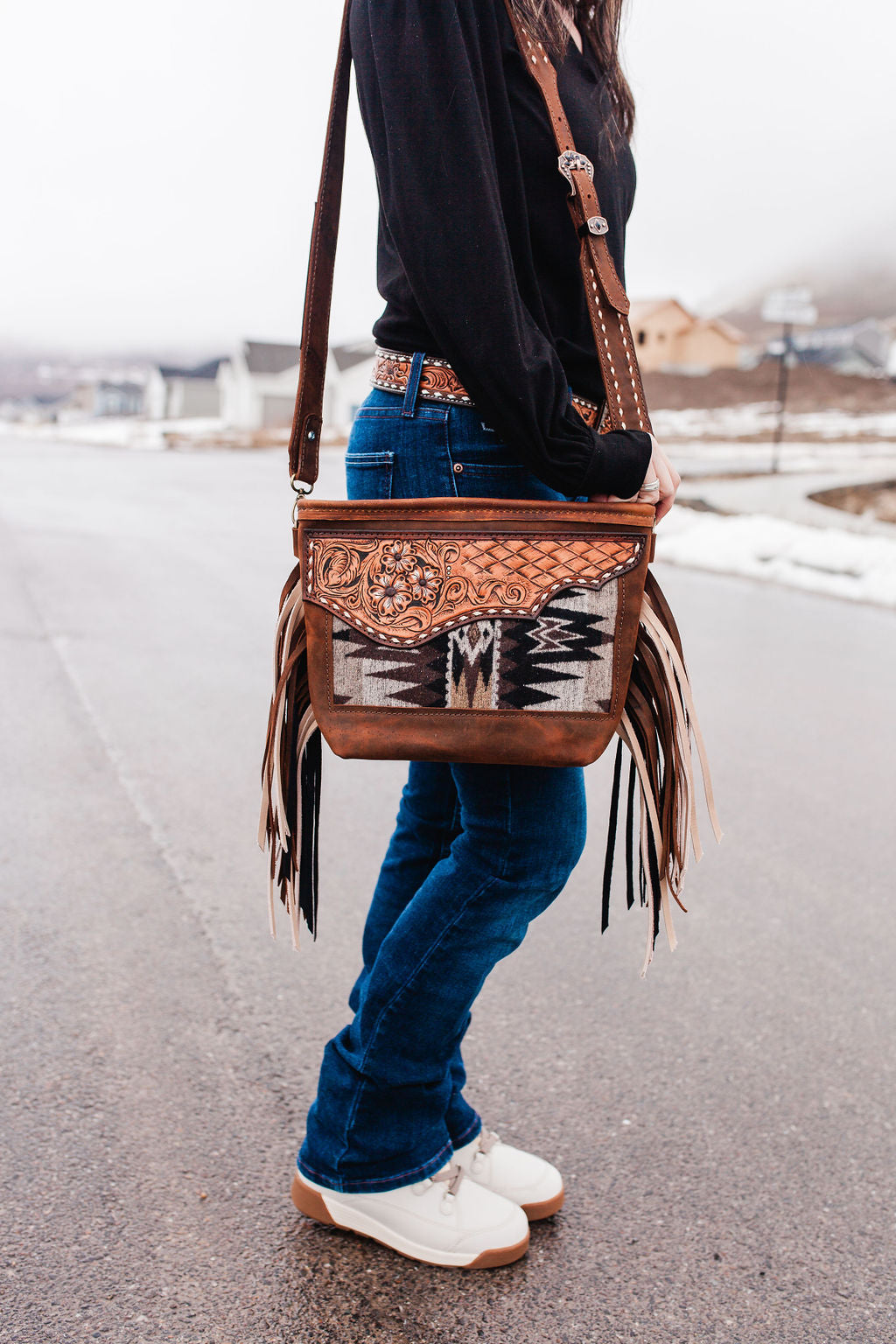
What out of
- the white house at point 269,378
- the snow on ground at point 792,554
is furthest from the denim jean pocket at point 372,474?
the white house at point 269,378

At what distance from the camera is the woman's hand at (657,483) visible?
4.48 feet

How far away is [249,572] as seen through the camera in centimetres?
816

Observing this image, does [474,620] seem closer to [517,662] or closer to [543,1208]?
[517,662]

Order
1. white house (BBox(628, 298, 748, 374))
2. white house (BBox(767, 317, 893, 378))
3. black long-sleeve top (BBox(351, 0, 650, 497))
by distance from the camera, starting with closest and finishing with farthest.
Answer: black long-sleeve top (BBox(351, 0, 650, 497))
white house (BBox(628, 298, 748, 374))
white house (BBox(767, 317, 893, 378))

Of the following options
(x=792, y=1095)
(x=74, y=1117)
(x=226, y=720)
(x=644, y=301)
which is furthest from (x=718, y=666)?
(x=644, y=301)

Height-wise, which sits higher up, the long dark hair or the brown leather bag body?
the long dark hair

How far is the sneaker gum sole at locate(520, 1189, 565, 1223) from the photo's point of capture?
1.72 meters

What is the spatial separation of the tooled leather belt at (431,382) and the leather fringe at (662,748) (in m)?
0.24

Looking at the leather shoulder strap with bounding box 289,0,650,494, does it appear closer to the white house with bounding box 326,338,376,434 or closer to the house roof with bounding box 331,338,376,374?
the white house with bounding box 326,338,376,434

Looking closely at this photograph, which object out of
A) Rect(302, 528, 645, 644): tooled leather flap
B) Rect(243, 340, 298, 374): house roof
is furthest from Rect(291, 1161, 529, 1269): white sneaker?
Rect(243, 340, 298, 374): house roof

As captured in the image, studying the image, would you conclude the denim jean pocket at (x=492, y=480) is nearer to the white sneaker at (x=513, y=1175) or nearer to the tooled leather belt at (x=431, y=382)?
A: the tooled leather belt at (x=431, y=382)

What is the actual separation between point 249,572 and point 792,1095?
258 inches

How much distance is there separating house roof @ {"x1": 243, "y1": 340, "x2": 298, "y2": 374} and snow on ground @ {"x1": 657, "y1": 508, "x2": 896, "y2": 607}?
6175 centimetres

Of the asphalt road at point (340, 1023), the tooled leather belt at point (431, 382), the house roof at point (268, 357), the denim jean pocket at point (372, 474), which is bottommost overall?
the asphalt road at point (340, 1023)
